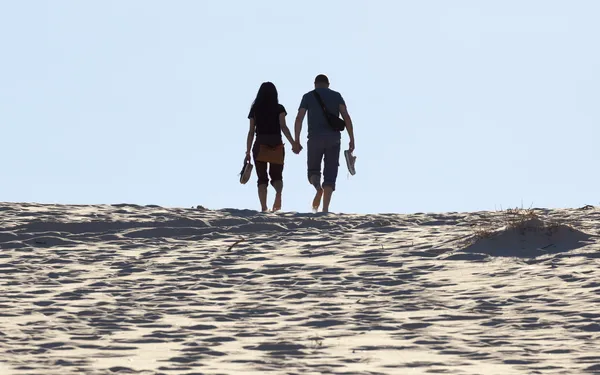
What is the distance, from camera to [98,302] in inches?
355

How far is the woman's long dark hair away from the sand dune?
4.62ft

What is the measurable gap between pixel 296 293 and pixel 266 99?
213 inches

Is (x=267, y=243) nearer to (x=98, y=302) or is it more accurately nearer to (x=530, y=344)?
(x=98, y=302)

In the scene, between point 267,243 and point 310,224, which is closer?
point 267,243

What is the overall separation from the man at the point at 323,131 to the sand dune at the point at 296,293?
0.86 meters

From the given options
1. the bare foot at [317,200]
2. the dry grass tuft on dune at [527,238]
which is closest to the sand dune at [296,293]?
the dry grass tuft on dune at [527,238]

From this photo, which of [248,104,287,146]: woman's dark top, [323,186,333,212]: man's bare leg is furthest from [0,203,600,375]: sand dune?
[248,104,287,146]: woman's dark top

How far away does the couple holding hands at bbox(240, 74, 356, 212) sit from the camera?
14109 mm

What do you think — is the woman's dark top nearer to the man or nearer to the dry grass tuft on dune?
the man

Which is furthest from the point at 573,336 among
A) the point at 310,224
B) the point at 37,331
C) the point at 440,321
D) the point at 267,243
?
the point at 310,224

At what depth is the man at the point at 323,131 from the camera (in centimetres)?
1410

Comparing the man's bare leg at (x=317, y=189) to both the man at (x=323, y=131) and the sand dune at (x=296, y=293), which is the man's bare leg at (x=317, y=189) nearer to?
the man at (x=323, y=131)

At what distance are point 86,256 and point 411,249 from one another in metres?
3.16

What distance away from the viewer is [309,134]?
1426 cm
